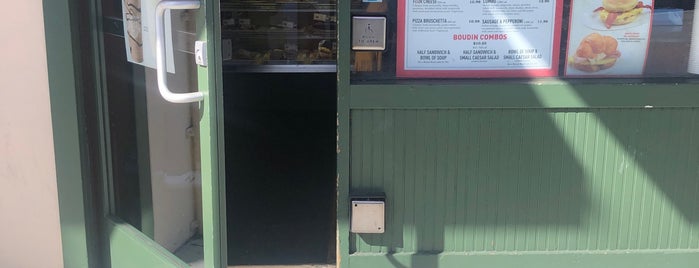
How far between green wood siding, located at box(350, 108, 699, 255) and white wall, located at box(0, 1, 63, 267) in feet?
4.15

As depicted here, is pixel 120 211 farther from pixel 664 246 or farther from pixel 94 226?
pixel 664 246

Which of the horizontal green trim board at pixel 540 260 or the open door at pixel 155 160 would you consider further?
the horizontal green trim board at pixel 540 260

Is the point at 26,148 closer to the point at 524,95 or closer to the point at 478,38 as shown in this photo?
the point at 478,38

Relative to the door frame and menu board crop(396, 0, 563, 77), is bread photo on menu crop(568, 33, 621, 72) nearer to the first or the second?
menu board crop(396, 0, 563, 77)

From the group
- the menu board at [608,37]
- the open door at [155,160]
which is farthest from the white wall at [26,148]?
the menu board at [608,37]

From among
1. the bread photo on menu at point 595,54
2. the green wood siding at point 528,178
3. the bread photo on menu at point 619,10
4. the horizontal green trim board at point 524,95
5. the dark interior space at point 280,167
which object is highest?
the bread photo on menu at point 619,10

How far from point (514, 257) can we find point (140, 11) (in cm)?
172

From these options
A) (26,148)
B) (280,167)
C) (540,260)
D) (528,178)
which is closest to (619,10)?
(528,178)

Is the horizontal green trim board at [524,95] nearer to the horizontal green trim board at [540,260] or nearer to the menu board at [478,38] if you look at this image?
the menu board at [478,38]

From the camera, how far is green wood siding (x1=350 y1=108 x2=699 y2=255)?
2646mm

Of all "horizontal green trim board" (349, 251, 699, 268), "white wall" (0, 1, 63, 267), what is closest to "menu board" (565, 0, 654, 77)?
"horizontal green trim board" (349, 251, 699, 268)

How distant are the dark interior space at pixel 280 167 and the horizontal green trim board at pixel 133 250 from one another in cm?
63

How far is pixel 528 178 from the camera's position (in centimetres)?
271

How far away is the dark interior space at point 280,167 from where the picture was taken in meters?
3.62
